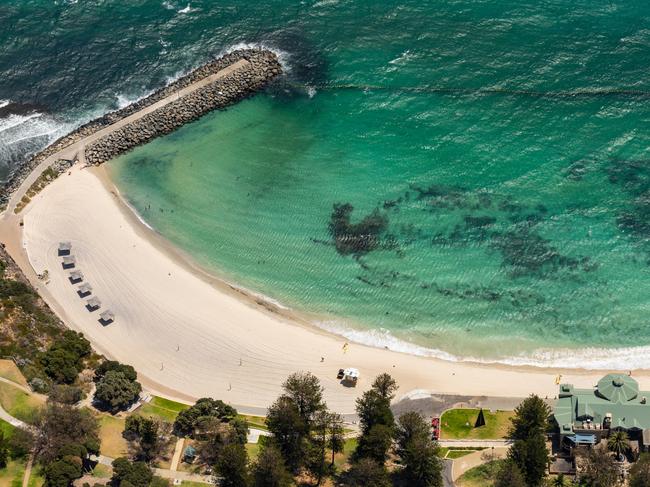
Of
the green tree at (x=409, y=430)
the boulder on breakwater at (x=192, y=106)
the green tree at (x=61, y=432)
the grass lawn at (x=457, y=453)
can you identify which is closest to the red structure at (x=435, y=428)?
the green tree at (x=409, y=430)

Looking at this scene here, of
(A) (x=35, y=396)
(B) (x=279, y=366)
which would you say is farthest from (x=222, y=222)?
(A) (x=35, y=396)

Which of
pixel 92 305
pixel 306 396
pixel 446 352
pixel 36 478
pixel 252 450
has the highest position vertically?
pixel 446 352

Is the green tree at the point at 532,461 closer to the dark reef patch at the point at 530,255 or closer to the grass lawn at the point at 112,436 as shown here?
the dark reef patch at the point at 530,255

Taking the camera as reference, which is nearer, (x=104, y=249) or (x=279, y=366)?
(x=279, y=366)

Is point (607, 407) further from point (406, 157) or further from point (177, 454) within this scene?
point (177, 454)

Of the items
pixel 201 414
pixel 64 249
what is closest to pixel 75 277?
pixel 64 249

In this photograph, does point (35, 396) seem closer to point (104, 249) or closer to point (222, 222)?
point (104, 249)
